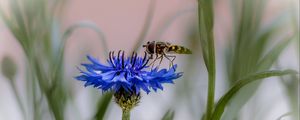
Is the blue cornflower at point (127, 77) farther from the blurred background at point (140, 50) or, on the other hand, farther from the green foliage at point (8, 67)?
the green foliage at point (8, 67)

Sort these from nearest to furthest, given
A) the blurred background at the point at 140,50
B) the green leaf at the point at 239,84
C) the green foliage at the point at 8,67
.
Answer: the green leaf at the point at 239,84, the blurred background at the point at 140,50, the green foliage at the point at 8,67

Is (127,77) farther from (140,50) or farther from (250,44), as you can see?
(140,50)

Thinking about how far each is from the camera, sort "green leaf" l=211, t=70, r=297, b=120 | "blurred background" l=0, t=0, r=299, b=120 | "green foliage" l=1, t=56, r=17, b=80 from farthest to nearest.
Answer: "green foliage" l=1, t=56, r=17, b=80 < "blurred background" l=0, t=0, r=299, b=120 < "green leaf" l=211, t=70, r=297, b=120

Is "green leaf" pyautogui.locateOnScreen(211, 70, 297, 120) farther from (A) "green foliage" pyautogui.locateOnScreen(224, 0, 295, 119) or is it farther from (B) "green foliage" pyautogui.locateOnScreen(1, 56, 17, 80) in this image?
(B) "green foliage" pyautogui.locateOnScreen(1, 56, 17, 80)

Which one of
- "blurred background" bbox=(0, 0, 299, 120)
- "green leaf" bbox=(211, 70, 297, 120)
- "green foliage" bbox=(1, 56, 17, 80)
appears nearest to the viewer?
"green leaf" bbox=(211, 70, 297, 120)

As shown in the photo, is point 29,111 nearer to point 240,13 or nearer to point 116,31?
point 116,31

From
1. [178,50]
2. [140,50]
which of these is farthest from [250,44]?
[140,50]

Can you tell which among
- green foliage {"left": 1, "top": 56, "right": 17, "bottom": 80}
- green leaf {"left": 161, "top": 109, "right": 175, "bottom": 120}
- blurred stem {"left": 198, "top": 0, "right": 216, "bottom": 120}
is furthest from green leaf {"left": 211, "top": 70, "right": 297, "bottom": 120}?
green foliage {"left": 1, "top": 56, "right": 17, "bottom": 80}

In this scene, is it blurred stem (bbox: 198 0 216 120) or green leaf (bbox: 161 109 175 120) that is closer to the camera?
blurred stem (bbox: 198 0 216 120)

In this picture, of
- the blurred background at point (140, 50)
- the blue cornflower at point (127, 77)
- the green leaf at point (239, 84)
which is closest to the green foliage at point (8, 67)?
the blurred background at point (140, 50)

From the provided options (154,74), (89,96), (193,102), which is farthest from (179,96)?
(154,74)
